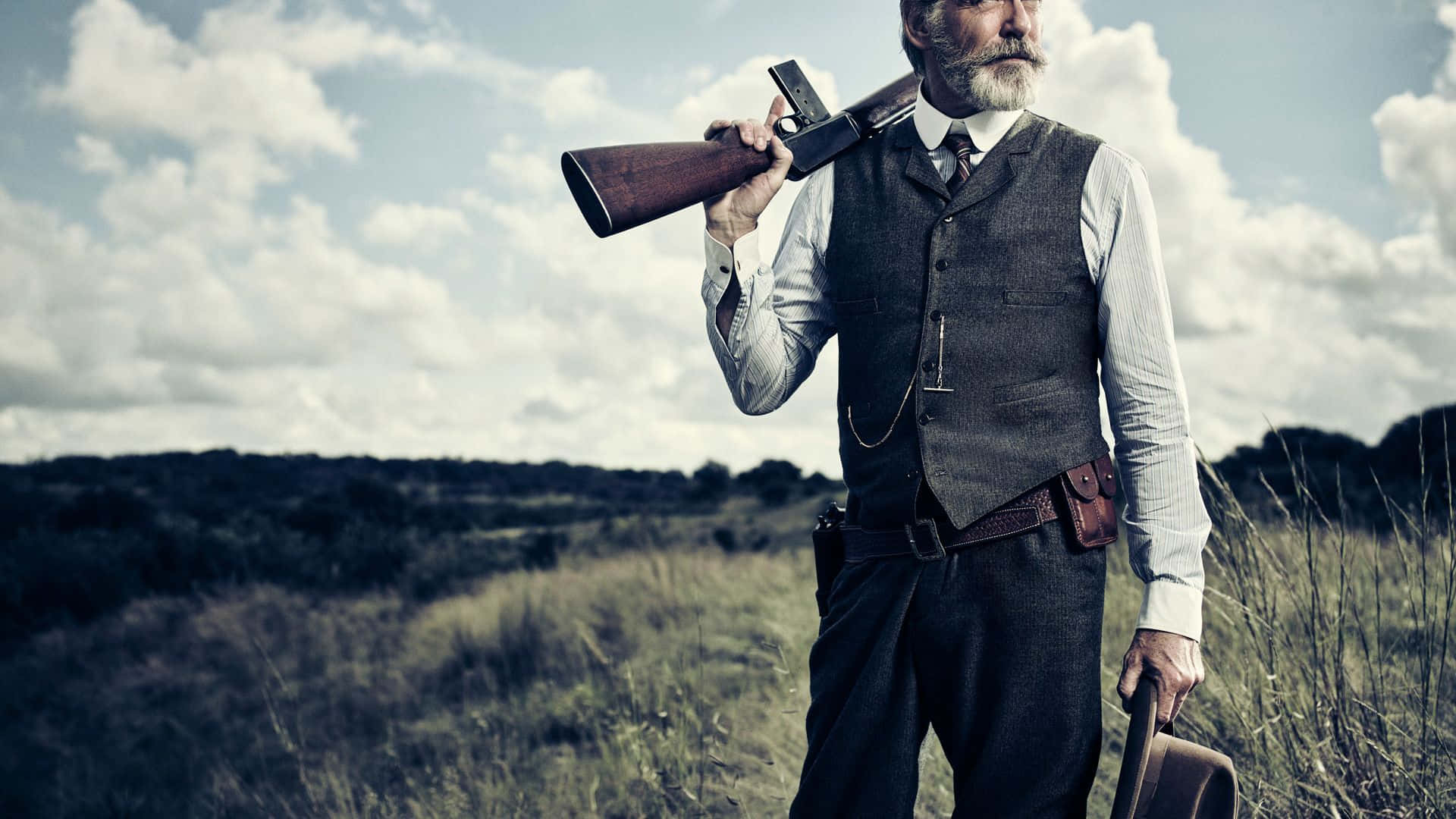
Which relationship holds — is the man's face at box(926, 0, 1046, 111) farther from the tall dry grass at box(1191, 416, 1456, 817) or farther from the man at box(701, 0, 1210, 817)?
the tall dry grass at box(1191, 416, 1456, 817)

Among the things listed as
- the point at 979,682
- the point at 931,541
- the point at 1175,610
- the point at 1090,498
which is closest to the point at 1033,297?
the point at 1090,498

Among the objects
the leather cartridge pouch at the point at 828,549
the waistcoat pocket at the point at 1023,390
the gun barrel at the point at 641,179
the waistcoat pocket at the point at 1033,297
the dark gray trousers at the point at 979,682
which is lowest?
the dark gray trousers at the point at 979,682

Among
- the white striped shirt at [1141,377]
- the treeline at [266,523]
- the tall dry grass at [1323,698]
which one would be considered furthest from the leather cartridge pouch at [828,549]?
the treeline at [266,523]

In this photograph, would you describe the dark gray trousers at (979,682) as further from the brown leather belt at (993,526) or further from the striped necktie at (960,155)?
the striped necktie at (960,155)

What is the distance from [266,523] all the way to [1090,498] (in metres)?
21.3

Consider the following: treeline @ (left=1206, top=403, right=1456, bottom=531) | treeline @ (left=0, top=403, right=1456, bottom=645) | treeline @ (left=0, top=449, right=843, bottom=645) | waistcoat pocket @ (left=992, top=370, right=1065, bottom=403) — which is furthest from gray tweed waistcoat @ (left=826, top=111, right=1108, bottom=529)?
treeline @ (left=0, top=449, right=843, bottom=645)

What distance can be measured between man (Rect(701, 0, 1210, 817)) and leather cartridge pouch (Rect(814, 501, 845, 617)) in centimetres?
10

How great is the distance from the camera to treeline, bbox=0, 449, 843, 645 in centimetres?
1470

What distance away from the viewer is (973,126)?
2.16m

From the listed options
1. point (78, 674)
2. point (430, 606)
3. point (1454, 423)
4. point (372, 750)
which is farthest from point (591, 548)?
point (1454, 423)

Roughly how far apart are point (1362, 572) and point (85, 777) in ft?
30.8

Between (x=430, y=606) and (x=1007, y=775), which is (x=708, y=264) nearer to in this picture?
(x=1007, y=775)

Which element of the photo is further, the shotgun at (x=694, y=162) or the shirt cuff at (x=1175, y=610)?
the shotgun at (x=694, y=162)

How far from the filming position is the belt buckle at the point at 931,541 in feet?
6.51
